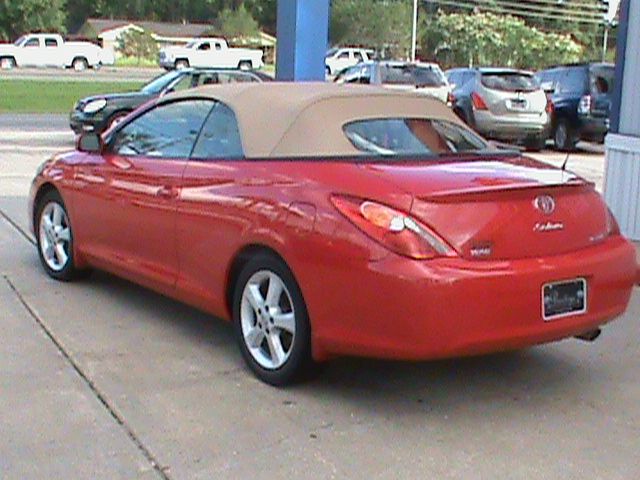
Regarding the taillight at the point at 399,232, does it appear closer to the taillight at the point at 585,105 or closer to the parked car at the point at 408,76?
the taillight at the point at 585,105

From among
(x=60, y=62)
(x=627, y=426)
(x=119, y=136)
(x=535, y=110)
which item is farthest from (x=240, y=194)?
(x=60, y=62)

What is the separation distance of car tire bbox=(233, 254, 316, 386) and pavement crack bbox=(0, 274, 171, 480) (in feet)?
2.59

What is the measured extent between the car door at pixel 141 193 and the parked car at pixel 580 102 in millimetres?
12830

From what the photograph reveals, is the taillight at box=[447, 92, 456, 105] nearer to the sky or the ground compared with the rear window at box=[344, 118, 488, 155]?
nearer to the ground

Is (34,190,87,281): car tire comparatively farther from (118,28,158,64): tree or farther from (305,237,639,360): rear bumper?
(118,28,158,64): tree

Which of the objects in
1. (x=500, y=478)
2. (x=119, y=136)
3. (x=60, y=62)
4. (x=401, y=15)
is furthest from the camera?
(x=401, y=15)

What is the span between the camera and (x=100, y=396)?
14.0 feet

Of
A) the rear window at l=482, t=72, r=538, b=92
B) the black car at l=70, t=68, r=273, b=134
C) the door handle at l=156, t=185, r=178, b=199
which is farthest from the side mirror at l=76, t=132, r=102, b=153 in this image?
the rear window at l=482, t=72, r=538, b=92

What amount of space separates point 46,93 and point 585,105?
18944 millimetres

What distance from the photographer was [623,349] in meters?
5.22

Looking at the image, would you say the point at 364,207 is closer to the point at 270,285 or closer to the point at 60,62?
the point at 270,285

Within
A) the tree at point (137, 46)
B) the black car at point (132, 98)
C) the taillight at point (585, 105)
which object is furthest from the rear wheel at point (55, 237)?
the tree at point (137, 46)

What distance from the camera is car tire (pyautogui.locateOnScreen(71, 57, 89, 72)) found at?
52344 millimetres

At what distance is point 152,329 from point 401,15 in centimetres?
6839
